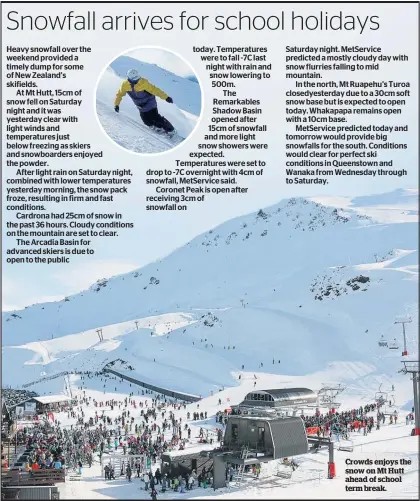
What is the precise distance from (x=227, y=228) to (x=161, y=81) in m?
169

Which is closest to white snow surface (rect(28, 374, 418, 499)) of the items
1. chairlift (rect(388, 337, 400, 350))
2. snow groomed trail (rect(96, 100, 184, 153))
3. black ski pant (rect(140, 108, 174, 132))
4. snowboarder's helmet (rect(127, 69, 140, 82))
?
snow groomed trail (rect(96, 100, 184, 153))

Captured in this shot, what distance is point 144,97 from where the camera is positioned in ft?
63.0

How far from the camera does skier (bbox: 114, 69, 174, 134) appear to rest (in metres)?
18.6

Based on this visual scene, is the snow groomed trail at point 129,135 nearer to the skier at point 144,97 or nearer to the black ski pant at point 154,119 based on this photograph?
the skier at point 144,97

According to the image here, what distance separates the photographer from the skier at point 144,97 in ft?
61.2

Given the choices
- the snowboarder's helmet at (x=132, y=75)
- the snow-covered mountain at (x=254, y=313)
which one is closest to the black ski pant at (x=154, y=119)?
the snowboarder's helmet at (x=132, y=75)

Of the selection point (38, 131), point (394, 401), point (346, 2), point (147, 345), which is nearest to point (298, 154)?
point (346, 2)

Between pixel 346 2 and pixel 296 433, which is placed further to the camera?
pixel 296 433

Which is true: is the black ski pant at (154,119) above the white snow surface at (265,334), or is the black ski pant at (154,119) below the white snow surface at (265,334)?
above

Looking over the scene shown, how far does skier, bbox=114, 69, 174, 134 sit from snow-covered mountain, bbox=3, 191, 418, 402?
41.1 m

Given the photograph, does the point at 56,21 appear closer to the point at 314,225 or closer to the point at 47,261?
the point at 47,261

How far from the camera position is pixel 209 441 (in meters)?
31.3

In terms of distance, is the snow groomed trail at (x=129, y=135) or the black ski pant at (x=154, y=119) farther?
the black ski pant at (x=154, y=119)

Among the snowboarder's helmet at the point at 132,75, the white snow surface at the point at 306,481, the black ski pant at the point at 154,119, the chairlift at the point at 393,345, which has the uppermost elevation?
the snowboarder's helmet at the point at 132,75
